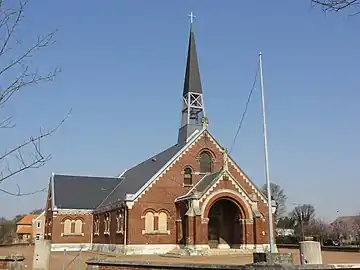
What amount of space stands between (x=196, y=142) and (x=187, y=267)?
2938 centimetres

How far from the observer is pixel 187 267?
502 inches

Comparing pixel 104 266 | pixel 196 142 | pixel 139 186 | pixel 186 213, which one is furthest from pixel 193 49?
pixel 104 266

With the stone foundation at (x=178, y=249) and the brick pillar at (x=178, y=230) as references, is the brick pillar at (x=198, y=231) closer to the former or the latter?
the stone foundation at (x=178, y=249)

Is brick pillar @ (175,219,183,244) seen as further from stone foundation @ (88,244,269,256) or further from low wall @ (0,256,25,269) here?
low wall @ (0,256,25,269)

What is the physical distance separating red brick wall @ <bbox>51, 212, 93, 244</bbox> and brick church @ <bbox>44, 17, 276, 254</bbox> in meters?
0.11

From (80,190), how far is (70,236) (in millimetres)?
6273

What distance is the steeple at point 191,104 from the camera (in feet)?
150

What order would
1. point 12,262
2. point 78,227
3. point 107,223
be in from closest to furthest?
point 12,262 → point 107,223 → point 78,227

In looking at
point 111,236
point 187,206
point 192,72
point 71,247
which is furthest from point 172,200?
point 192,72

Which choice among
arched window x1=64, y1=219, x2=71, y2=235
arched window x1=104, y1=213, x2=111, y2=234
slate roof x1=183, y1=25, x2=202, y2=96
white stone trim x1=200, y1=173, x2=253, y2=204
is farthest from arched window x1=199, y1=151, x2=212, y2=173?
arched window x1=64, y1=219, x2=71, y2=235

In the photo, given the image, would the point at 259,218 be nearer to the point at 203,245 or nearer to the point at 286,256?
the point at 203,245

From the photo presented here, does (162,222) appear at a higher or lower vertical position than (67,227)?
higher

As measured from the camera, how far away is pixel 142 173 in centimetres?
4603

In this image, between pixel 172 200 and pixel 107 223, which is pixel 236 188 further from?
pixel 107 223
